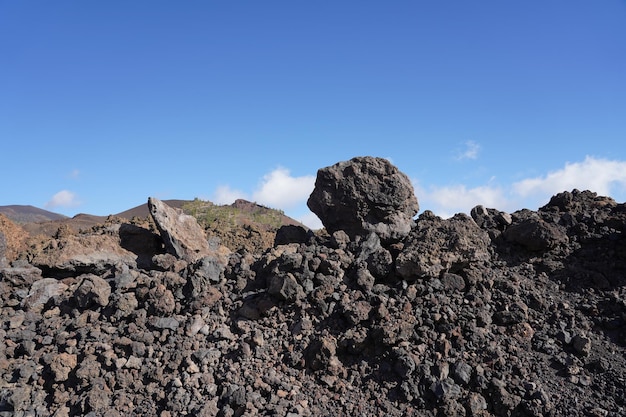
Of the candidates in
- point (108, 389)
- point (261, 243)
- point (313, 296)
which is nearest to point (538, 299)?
point (313, 296)

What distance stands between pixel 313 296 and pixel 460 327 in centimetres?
179

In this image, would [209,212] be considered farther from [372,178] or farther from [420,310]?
[420,310]

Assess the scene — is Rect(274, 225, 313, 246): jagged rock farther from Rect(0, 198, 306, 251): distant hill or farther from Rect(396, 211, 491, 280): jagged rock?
Rect(0, 198, 306, 251): distant hill

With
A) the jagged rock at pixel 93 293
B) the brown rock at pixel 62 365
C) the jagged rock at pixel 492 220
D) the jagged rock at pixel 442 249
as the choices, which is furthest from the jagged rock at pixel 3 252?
the jagged rock at pixel 492 220

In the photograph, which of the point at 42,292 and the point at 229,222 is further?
the point at 229,222

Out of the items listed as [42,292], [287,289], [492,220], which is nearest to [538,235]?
[492,220]

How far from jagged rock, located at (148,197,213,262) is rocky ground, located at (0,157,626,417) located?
384 millimetres

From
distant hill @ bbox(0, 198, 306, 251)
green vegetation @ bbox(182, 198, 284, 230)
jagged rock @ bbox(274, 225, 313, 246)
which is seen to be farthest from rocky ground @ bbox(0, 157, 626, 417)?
green vegetation @ bbox(182, 198, 284, 230)

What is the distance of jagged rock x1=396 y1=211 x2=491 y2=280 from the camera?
604 cm

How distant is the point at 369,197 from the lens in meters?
7.37

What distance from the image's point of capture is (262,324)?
19.1ft

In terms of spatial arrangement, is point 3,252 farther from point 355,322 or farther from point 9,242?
point 355,322

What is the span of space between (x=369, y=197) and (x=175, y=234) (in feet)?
11.0

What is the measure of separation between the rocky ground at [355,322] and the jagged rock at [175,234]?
1.26 ft
